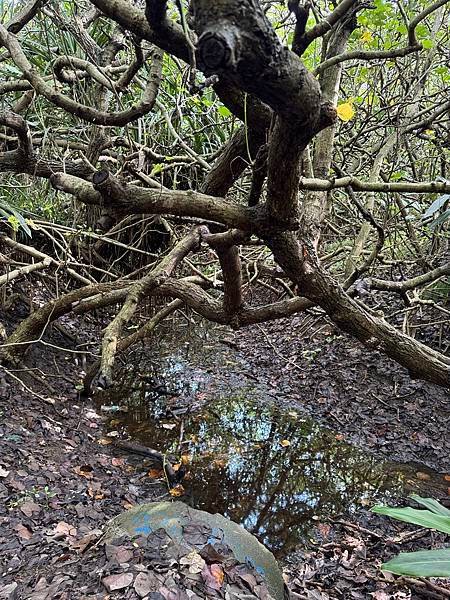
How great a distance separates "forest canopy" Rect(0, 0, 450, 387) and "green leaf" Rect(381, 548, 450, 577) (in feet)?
4.04

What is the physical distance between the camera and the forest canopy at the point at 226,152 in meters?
1.23

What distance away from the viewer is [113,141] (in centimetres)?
341

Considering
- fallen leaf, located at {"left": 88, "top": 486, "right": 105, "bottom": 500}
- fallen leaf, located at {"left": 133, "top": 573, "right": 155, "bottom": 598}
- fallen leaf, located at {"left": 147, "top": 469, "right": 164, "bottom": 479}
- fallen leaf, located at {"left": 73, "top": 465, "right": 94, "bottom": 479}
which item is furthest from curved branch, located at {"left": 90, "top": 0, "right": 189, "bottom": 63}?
fallen leaf, located at {"left": 147, "top": 469, "right": 164, "bottom": 479}

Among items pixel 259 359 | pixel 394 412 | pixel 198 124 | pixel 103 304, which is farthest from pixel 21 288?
pixel 394 412

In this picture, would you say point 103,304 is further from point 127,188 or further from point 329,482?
point 329,482

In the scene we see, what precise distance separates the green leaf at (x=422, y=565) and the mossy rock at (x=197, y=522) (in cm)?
72

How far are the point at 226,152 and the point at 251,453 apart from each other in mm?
2324

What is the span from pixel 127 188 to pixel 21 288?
3.34 meters

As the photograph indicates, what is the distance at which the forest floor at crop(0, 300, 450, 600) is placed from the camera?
183 cm

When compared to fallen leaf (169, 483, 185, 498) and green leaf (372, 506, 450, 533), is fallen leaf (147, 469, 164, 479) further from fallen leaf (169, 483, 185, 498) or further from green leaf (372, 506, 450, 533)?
green leaf (372, 506, 450, 533)

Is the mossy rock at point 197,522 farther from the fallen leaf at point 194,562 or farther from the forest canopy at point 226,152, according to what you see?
the forest canopy at point 226,152

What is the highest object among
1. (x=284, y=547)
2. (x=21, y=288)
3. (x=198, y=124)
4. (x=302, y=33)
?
(x=198, y=124)

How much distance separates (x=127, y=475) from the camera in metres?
3.16

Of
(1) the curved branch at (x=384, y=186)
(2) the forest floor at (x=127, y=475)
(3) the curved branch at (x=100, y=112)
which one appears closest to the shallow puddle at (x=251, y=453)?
(2) the forest floor at (x=127, y=475)
